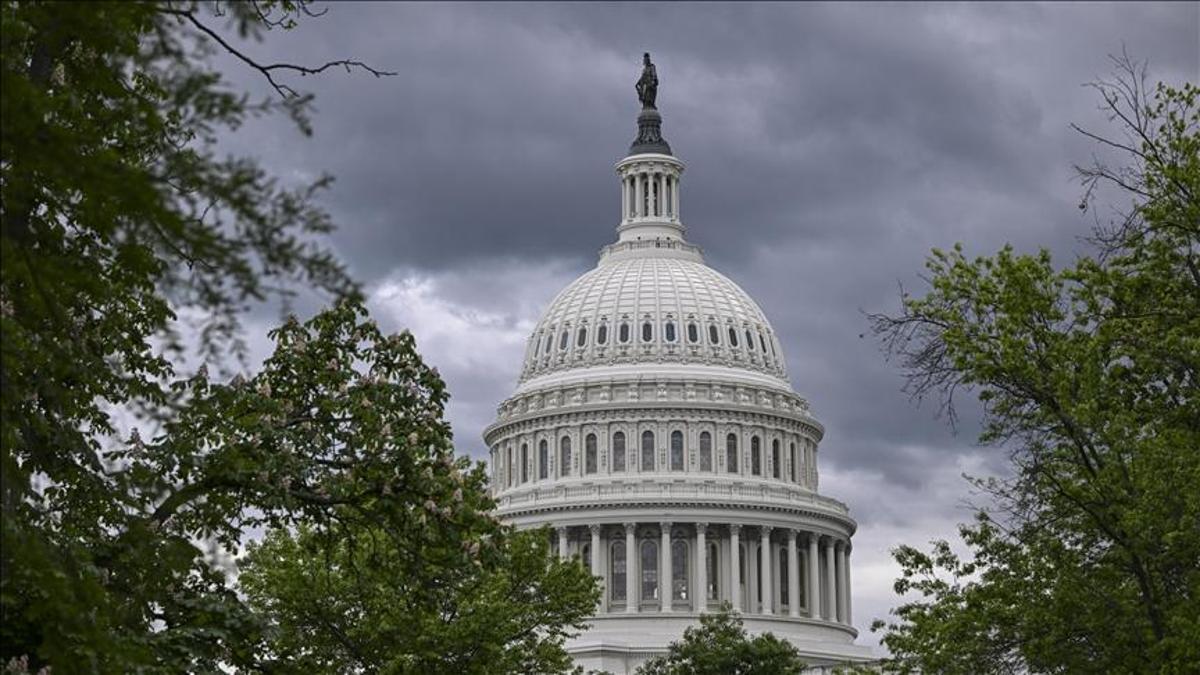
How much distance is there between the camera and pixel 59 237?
18438 millimetres

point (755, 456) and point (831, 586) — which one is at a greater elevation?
point (755, 456)

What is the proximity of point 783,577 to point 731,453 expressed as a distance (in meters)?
10.9

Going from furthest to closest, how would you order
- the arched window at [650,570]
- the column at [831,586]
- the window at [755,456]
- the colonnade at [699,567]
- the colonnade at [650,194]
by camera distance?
the colonnade at [650,194]
the window at [755,456]
the column at [831,586]
the arched window at [650,570]
the colonnade at [699,567]

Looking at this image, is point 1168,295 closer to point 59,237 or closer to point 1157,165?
point 1157,165

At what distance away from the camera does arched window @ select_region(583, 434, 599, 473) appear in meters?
154

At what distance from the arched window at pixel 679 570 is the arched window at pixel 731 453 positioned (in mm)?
8242

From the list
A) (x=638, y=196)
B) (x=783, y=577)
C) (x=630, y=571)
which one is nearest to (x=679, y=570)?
(x=630, y=571)

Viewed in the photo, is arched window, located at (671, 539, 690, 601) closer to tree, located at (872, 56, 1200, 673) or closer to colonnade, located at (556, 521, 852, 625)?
colonnade, located at (556, 521, 852, 625)

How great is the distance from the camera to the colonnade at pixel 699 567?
5753 inches

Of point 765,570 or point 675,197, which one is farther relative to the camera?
point 675,197

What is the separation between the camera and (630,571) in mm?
146125

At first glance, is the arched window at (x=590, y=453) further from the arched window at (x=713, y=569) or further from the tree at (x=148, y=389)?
the tree at (x=148, y=389)

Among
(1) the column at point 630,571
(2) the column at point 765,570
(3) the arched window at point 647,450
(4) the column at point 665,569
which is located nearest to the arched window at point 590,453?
(3) the arched window at point 647,450

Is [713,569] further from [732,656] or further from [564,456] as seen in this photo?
[732,656]
